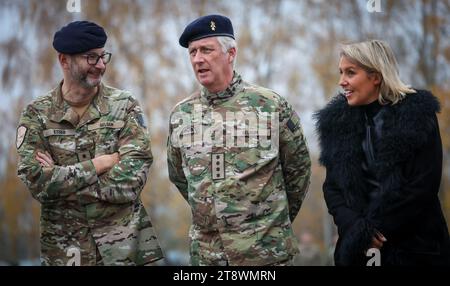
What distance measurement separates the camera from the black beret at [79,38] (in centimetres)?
446

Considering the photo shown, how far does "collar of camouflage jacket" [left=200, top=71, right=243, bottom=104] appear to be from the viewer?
14.4 ft

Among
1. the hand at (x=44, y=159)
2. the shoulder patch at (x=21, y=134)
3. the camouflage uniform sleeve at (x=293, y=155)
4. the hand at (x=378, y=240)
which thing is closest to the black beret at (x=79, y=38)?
the shoulder patch at (x=21, y=134)

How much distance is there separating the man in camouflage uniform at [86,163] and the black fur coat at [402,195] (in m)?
1.21

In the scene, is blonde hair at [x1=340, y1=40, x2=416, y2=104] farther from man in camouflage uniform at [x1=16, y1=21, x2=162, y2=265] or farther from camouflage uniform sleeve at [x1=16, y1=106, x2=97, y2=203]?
camouflage uniform sleeve at [x1=16, y1=106, x2=97, y2=203]

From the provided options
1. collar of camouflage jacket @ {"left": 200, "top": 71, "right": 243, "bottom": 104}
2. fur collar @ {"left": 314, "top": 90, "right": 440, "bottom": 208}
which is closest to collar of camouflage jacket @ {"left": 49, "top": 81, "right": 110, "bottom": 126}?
collar of camouflage jacket @ {"left": 200, "top": 71, "right": 243, "bottom": 104}

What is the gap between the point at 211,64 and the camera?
437cm

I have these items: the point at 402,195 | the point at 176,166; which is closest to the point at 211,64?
the point at 176,166

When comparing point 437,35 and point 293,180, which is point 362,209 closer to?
point 293,180

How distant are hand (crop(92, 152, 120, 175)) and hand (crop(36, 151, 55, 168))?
27 cm

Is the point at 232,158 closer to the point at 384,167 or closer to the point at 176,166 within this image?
the point at 176,166

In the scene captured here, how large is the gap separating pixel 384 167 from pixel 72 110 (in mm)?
1932

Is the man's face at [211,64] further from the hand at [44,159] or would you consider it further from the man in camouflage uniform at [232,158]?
the hand at [44,159]
